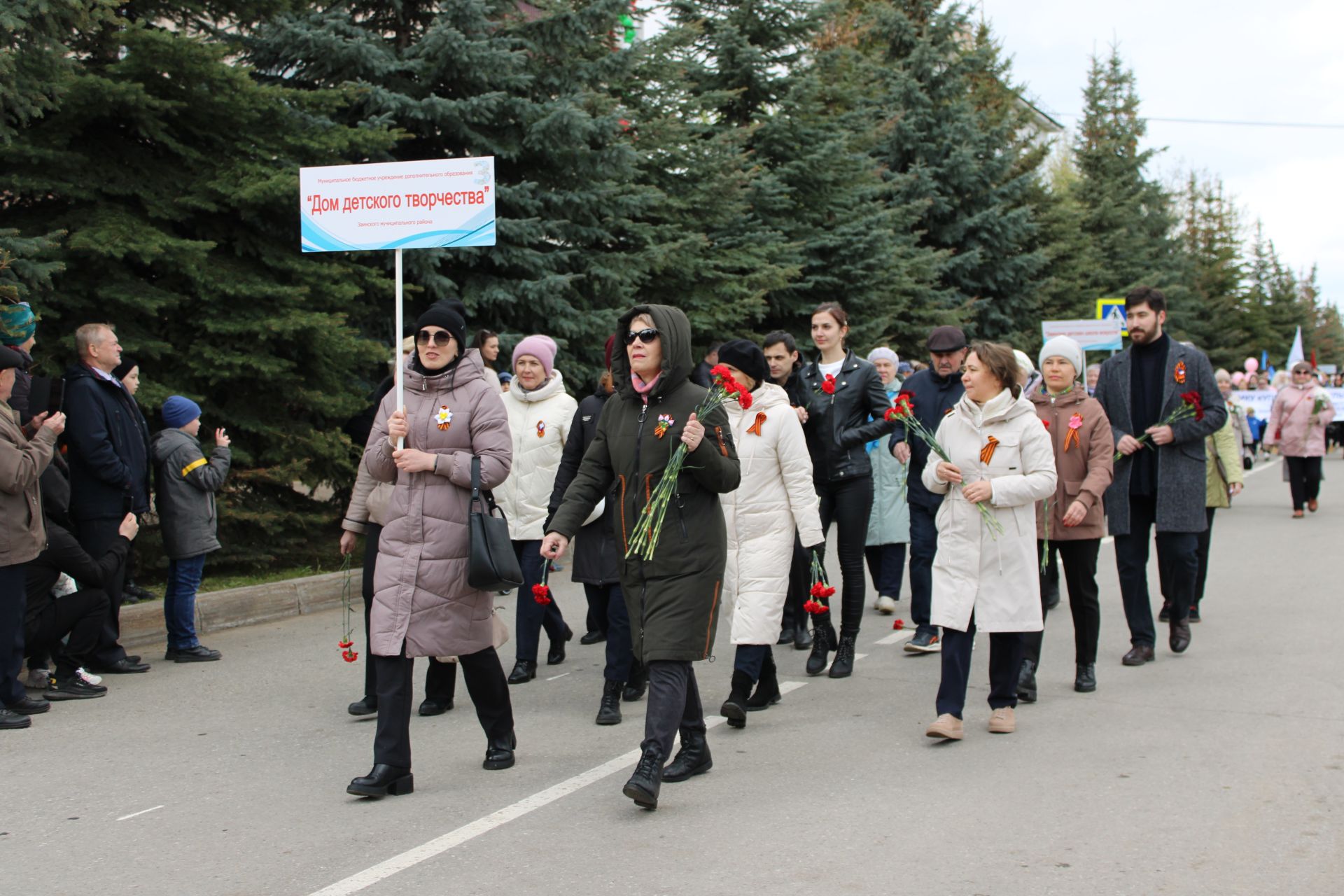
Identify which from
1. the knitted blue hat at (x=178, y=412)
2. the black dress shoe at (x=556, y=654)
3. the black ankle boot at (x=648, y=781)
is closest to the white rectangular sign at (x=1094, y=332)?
the black dress shoe at (x=556, y=654)

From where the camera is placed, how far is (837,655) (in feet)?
25.5

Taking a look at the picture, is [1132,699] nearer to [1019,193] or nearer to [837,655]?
[837,655]

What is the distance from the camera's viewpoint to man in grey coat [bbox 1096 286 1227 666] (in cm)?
792

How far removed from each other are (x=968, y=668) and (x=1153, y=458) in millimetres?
2549

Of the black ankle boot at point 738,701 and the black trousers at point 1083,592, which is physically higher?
the black trousers at point 1083,592

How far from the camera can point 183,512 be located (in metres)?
8.57

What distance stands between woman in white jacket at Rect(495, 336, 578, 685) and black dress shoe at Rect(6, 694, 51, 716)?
2615 mm

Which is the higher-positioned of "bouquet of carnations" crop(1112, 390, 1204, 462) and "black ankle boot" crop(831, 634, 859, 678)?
"bouquet of carnations" crop(1112, 390, 1204, 462)

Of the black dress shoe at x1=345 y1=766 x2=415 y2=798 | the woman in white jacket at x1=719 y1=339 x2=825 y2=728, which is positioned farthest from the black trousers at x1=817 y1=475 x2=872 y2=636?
the black dress shoe at x1=345 y1=766 x2=415 y2=798

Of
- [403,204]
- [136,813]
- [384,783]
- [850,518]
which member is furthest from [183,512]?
[850,518]

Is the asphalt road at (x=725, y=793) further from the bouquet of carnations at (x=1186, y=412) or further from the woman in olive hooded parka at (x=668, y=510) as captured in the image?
the bouquet of carnations at (x=1186, y=412)

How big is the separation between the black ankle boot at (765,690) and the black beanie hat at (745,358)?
148 cm

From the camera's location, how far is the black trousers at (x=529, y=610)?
7.82m

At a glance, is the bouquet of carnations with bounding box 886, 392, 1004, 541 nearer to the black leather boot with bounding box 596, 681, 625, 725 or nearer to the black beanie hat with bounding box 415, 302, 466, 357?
the black leather boot with bounding box 596, 681, 625, 725
